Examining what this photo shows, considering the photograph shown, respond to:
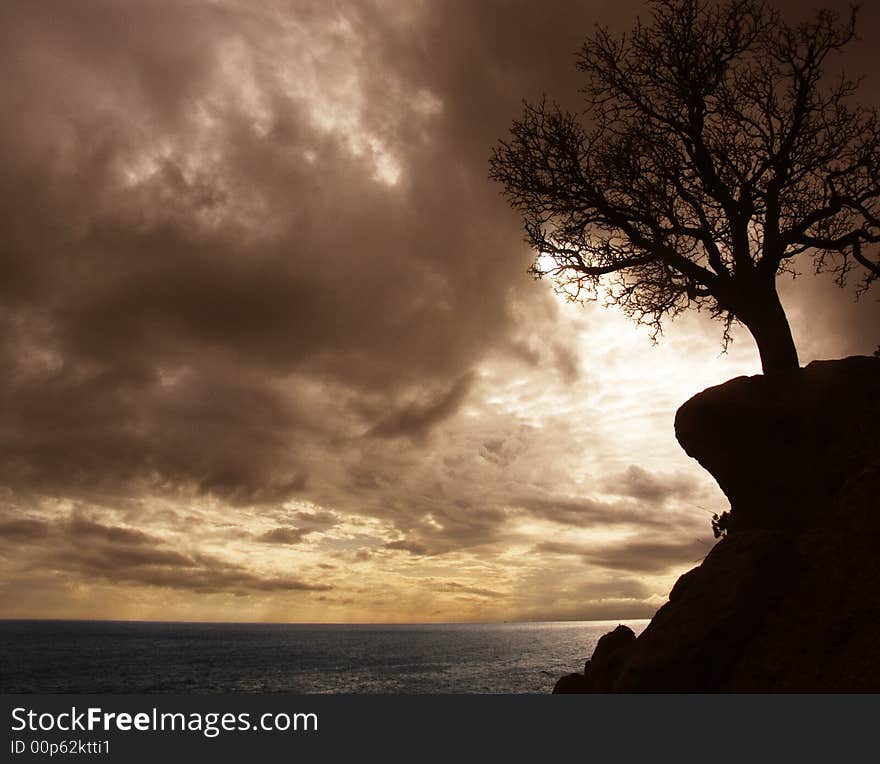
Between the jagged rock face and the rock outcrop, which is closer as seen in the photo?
the rock outcrop

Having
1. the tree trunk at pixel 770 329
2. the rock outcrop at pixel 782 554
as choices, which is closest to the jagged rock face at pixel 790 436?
the rock outcrop at pixel 782 554

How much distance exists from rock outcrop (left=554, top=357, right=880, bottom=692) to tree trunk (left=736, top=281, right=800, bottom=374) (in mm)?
592

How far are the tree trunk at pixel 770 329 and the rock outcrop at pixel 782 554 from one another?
1.94 feet

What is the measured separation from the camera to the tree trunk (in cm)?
1600

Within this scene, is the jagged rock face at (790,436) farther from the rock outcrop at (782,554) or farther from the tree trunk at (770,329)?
the tree trunk at (770,329)

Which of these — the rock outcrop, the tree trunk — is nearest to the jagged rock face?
the rock outcrop

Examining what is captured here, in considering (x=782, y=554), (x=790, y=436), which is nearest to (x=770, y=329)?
(x=790, y=436)

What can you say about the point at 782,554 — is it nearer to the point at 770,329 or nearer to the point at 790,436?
the point at 790,436

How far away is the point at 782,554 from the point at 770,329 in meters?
6.14

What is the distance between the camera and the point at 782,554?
12.1 metres

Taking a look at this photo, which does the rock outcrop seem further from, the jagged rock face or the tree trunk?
the tree trunk

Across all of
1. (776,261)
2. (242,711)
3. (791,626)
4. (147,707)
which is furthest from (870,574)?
(147,707)

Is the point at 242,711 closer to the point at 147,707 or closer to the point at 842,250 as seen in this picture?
the point at 147,707

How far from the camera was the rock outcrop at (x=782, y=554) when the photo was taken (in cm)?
1055
